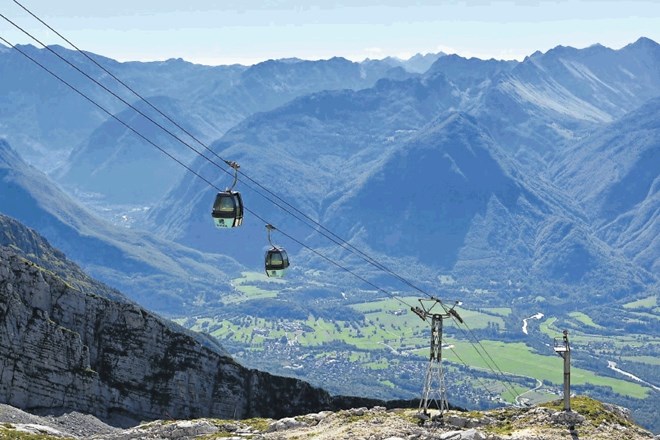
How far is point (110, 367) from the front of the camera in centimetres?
9100

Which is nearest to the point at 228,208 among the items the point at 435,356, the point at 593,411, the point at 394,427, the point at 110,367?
the point at 435,356

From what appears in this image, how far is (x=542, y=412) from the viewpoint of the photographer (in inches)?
2544

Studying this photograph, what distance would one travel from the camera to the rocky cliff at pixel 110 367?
282 ft

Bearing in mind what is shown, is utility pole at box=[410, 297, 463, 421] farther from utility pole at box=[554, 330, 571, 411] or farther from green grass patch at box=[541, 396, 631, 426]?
green grass patch at box=[541, 396, 631, 426]

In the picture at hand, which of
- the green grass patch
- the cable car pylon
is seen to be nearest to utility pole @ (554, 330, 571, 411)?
the green grass patch

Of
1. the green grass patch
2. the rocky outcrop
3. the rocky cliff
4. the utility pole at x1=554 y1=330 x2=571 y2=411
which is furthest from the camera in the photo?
the rocky cliff

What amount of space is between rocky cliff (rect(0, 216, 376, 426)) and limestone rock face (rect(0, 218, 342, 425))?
9 centimetres

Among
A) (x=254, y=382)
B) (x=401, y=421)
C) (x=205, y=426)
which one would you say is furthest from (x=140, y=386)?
(x=401, y=421)

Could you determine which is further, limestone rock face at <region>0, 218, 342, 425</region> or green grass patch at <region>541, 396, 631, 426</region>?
limestone rock face at <region>0, 218, 342, 425</region>

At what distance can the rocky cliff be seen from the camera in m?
85.8

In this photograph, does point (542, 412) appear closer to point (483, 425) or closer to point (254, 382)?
point (483, 425)

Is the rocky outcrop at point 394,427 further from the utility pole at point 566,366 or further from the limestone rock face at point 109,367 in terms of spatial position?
the limestone rock face at point 109,367

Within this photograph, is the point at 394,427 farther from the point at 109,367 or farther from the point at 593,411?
the point at 109,367

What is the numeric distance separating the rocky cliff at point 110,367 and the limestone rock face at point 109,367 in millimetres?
86
